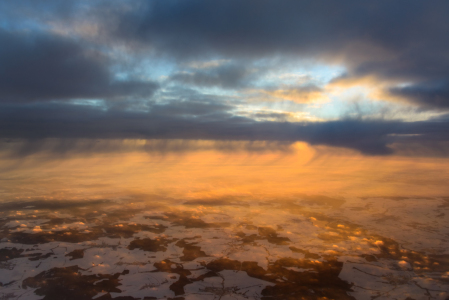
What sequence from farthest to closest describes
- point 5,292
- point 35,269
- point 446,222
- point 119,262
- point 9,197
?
point 9,197 → point 446,222 → point 119,262 → point 35,269 → point 5,292

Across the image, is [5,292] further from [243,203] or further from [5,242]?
[243,203]

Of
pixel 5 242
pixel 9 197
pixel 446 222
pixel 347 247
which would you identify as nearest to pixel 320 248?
pixel 347 247

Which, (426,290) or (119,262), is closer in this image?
(426,290)

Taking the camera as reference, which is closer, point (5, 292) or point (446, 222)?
point (5, 292)

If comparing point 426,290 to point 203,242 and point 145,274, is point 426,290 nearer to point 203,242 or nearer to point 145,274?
point 203,242

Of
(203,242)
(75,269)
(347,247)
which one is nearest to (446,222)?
(347,247)

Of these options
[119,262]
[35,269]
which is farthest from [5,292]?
[119,262]

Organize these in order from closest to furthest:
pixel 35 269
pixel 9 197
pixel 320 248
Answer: pixel 35 269, pixel 320 248, pixel 9 197

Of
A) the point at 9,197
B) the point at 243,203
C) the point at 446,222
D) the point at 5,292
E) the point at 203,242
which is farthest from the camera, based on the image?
the point at 9,197

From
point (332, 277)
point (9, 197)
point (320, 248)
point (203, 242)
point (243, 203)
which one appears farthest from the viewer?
point (9, 197)
